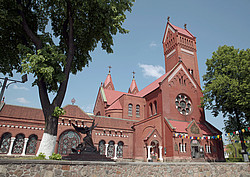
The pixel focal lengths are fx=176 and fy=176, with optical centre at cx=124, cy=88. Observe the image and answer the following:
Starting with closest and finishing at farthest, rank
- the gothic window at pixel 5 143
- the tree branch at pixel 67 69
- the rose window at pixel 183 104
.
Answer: the tree branch at pixel 67 69 → the gothic window at pixel 5 143 → the rose window at pixel 183 104

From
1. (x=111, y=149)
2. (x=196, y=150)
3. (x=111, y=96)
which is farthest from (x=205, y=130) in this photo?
(x=111, y=96)

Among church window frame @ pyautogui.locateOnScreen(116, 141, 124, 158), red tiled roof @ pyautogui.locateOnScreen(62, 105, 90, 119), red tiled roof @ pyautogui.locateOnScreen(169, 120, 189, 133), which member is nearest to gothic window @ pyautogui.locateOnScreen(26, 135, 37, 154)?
red tiled roof @ pyautogui.locateOnScreen(62, 105, 90, 119)

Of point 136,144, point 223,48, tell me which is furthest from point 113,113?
point 223,48

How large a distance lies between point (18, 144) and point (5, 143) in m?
1.28

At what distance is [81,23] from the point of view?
40.7ft

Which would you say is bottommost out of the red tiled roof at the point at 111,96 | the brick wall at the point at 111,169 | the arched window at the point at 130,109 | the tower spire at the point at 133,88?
the brick wall at the point at 111,169

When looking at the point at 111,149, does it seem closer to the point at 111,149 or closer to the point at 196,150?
the point at 111,149

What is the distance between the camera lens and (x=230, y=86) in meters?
22.4

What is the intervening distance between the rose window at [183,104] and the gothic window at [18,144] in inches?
839

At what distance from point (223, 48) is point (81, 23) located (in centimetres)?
2251

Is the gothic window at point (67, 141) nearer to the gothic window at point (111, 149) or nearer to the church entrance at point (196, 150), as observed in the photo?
the gothic window at point (111, 149)

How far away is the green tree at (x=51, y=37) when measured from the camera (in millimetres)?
9738

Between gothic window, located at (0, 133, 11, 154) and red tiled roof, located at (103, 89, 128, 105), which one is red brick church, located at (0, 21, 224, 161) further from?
red tiled roof, located at (103, 89, 128, 105)

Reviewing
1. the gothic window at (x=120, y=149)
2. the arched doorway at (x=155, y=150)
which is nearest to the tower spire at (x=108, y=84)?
the arched doorway at (x=155, y=150)
